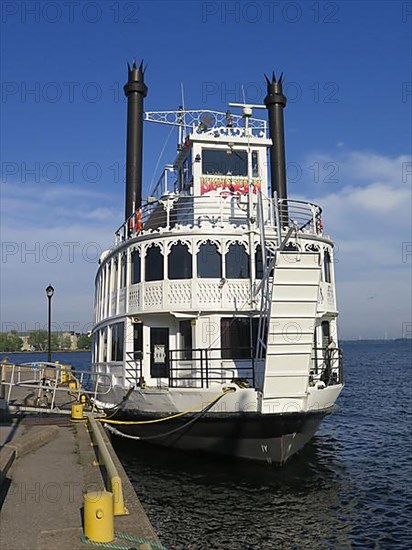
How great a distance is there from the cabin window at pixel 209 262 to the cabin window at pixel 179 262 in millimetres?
286

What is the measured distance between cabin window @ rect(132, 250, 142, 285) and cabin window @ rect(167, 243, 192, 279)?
117 centimetres

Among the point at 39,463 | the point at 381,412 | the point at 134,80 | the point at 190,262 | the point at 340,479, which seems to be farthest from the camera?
the point at 381,412

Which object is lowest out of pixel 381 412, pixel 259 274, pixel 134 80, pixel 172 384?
pixel 381 412

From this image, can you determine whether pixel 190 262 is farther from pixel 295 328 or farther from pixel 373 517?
pixel 373 517

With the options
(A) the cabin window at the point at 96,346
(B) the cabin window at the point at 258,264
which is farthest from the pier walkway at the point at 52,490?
(A) the cabin window at the point at 96,346

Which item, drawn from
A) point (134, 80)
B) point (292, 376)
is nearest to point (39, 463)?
point (292, 376)

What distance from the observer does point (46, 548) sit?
586cm

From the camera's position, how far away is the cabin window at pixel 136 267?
51.9 ft

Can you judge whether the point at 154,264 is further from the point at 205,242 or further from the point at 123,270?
the point at 123,270

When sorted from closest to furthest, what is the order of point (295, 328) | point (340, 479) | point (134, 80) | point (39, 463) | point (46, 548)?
point (46, 548)
point (39, 463)
point (295, 328)
point (340, 479)
point (134, 80)

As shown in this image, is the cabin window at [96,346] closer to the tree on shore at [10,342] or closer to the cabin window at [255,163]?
the cabin window at [255,163]

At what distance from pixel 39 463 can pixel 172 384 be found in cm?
510

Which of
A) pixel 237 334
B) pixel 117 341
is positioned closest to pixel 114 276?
pixel 117 341

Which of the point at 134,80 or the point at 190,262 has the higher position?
the point at 134,80
